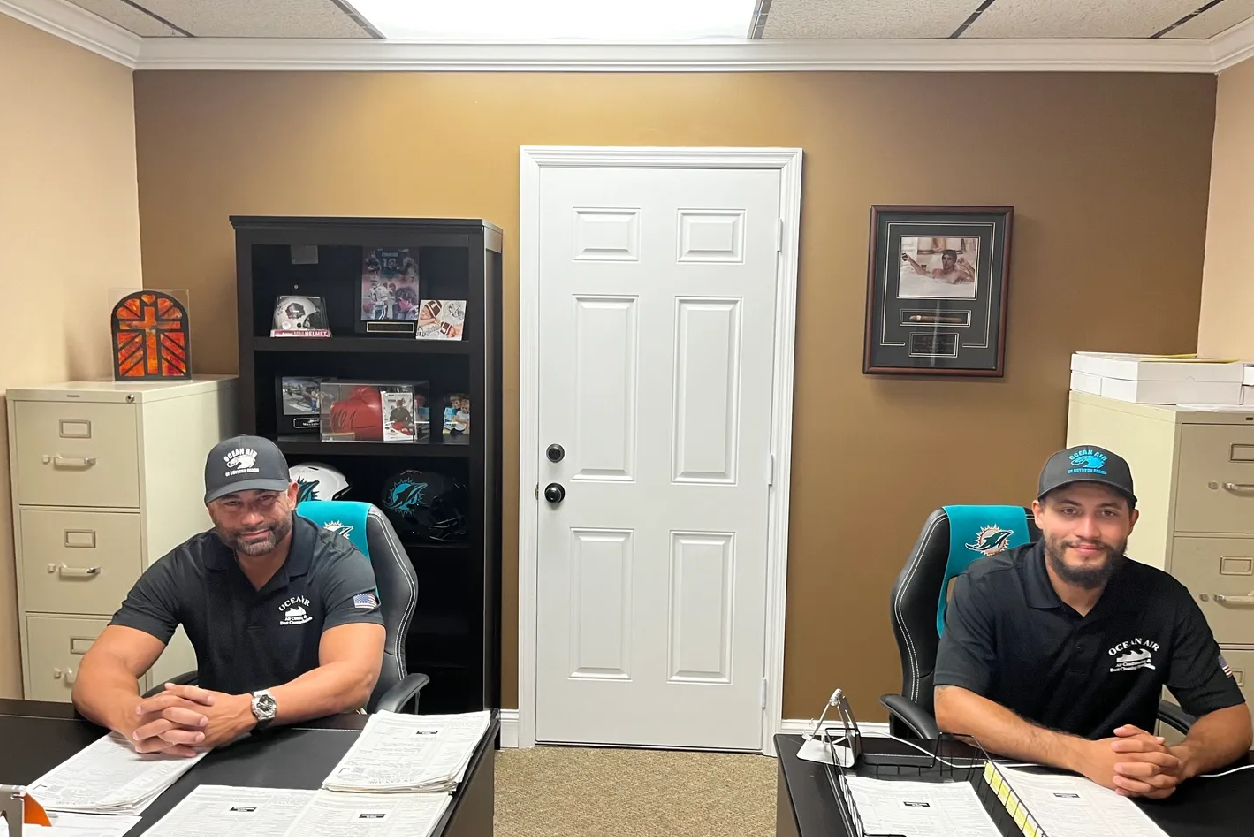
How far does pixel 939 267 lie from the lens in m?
3.25

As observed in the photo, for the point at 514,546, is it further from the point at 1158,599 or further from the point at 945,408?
the point at 1158,599

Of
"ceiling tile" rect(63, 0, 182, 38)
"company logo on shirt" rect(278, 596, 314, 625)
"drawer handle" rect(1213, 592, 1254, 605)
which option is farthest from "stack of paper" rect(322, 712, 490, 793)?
"ceiling tile" rect(63, 0, 182, 38)

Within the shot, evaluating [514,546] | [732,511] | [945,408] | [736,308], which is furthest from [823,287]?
[514,546]

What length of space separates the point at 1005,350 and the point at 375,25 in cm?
238

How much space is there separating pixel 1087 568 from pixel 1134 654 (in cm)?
21

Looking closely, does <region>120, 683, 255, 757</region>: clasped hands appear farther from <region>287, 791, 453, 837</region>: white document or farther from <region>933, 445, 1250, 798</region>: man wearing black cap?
<region>933, 445, 1250, 798</region>: man wearing black cap

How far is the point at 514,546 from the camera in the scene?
347 cm

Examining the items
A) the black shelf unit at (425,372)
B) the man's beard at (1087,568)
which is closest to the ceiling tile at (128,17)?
the black shelf unit at (425,372)

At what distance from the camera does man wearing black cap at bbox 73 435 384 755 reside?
2.08 meters

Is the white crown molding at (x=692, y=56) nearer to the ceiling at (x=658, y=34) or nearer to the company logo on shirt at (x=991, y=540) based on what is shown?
the ceiling at (x=658, y=34)

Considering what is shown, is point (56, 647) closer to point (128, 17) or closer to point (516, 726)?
point (516, 726)

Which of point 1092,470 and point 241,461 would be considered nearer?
point 1092,470

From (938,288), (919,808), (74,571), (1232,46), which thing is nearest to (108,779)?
(919,808)

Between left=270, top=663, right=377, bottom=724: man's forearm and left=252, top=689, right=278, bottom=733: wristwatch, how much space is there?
0.01 meters
